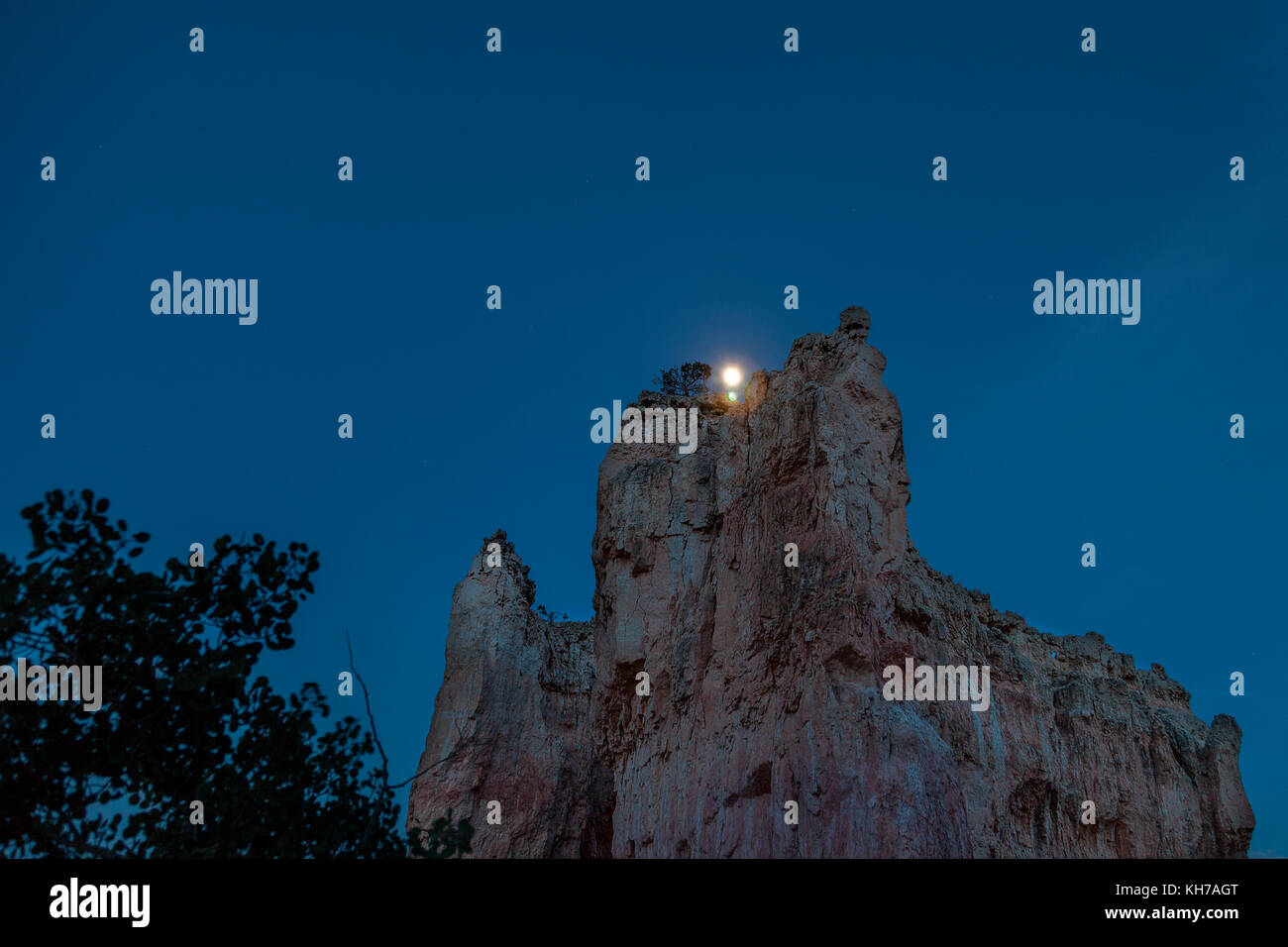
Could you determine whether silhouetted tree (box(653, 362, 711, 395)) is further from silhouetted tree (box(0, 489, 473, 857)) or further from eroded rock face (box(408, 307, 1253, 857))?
silhouetted tree (box(0, 489, 473, 857))

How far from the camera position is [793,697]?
2622 centimetres

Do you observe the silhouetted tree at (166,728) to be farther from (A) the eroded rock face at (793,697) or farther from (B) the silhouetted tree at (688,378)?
(B) the silhouetted tree at (688,378)

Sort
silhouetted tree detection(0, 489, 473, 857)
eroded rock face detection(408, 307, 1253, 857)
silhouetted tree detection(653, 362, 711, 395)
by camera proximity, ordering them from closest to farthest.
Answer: silhouetted tree detection(0, 489, 473, 857) < eroded rock face detection(408, 307, 1253, 857) < silhouetted tree detection(653, 362, 711, 395)

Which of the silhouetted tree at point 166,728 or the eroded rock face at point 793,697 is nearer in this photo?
the silhouetted tree at point 166,728

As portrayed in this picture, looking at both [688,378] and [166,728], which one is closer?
[166,728]

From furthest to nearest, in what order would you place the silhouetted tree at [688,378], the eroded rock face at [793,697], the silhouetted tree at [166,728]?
the silhouetted tree at [688,378]
the eroded rock face at [793,697]
the silhouetted tree at [166,728]

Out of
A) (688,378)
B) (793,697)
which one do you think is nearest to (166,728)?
(793,697)

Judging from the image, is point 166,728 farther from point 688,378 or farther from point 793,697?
point 688,378

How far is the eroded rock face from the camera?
24734 mm

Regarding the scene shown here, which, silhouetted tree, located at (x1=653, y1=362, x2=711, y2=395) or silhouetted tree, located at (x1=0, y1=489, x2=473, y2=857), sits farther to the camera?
silhouetted tree, located at (x1=653, y1=362, x2=711, y2=395)

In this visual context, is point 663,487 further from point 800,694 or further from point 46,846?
point 46,846

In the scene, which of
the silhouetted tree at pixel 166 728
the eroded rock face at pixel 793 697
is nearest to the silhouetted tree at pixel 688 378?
the eroded rock face at pixel 793 697

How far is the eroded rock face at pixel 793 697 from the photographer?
24.7m

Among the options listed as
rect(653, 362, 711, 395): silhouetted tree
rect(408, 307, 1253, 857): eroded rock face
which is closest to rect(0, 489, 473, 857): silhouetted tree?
rect(408, 307, 1253, 857): eroded rock face
